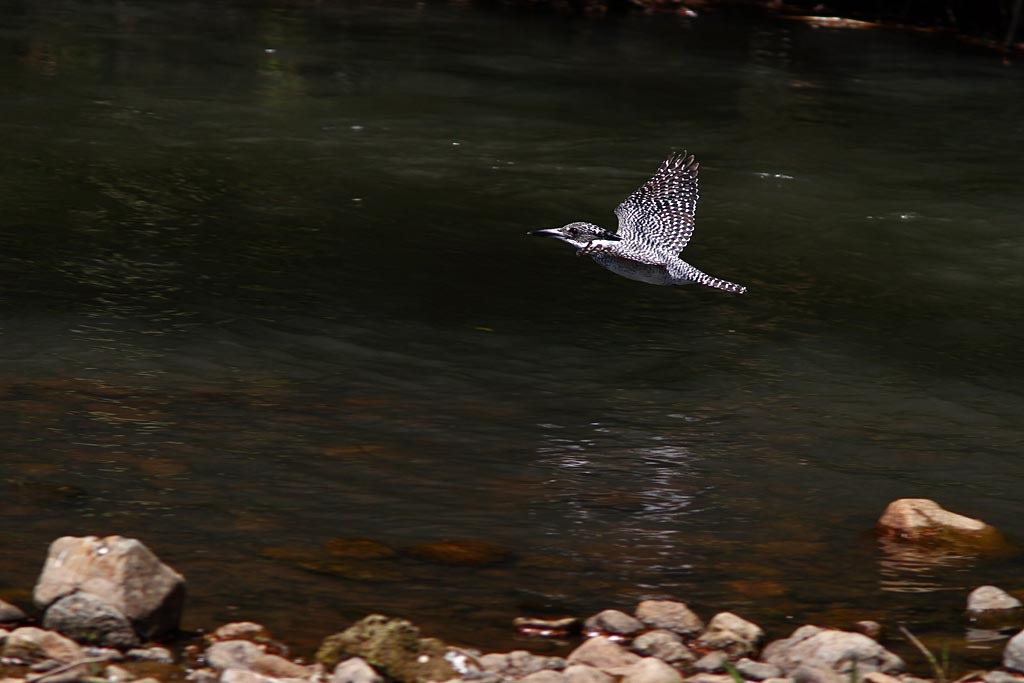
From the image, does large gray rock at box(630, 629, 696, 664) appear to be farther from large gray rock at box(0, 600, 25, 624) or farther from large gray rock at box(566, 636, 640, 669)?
large gray rock at box(0, 600, 25, 624)

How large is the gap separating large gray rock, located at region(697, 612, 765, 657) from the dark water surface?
55 centimetres

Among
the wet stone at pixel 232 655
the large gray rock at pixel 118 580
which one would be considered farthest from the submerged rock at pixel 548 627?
the large gray rock at pixel 118 580

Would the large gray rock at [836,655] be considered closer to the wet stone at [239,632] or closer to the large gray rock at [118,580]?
the wet stone at [239,632]

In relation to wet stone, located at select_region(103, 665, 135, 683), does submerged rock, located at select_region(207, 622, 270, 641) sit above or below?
below

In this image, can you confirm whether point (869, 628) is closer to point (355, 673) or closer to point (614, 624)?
point (614, 624)

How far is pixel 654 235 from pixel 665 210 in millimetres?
303

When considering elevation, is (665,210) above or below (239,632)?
above

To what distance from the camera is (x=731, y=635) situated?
705cm

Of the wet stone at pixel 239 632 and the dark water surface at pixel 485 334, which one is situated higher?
the dark water surface at pixel 485 334

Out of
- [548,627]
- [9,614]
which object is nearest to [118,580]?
[9,614]

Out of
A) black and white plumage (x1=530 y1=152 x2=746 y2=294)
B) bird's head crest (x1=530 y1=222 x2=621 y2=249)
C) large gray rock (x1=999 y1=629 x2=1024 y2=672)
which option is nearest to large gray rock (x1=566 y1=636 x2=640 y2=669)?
large gray rock (x1=999 y1=629 x2=1024 y2=672)

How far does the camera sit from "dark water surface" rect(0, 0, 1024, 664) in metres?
8.20

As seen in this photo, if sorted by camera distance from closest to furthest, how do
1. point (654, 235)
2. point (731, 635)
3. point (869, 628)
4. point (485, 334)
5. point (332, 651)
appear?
point (332, 651), point (731, 635), point (869, 628), point (654, 235), point (485, 334)

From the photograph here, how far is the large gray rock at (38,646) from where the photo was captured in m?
6.30
